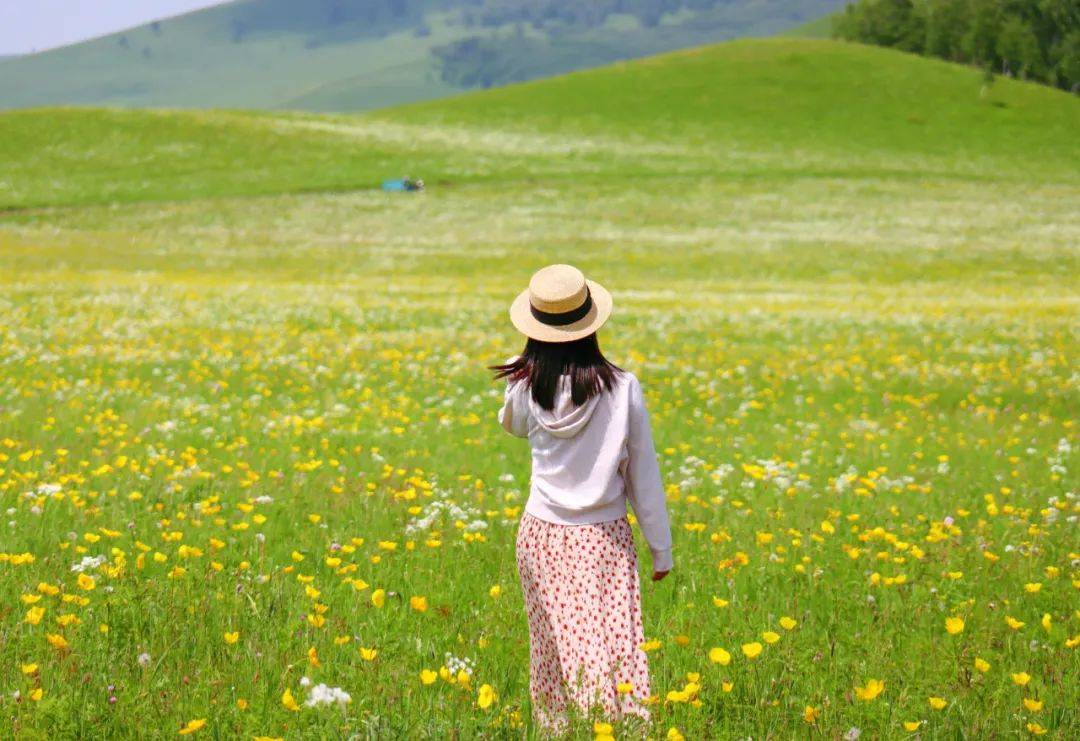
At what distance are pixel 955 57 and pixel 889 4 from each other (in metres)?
14.0

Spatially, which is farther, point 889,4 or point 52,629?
point 889,4

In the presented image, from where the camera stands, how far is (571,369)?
436 centimetres

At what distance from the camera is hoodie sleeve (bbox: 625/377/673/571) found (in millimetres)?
4359

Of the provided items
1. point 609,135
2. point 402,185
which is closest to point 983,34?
point 609,135

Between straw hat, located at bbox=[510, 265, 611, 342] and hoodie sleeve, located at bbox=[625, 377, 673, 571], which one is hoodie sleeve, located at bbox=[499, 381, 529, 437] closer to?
straw hat, located at bbox=[510, 265, 611, 342]

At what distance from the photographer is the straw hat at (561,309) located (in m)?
4.23

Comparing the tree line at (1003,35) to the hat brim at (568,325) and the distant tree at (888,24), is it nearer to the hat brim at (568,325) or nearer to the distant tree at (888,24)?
the distant tree at (888,24)

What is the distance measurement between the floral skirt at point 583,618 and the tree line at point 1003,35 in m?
119

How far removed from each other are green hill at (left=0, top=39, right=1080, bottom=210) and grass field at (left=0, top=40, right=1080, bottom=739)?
736 inches

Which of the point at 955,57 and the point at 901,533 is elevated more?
the point at 901,533

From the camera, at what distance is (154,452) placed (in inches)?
359

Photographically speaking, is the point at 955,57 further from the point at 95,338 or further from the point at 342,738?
the point at 342,738

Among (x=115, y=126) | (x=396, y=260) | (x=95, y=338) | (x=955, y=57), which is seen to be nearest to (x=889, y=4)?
(x=955, y=57)

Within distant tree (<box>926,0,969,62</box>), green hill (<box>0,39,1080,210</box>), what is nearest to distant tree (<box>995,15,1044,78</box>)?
distant tree (<box>926,0,969,62</box>)
